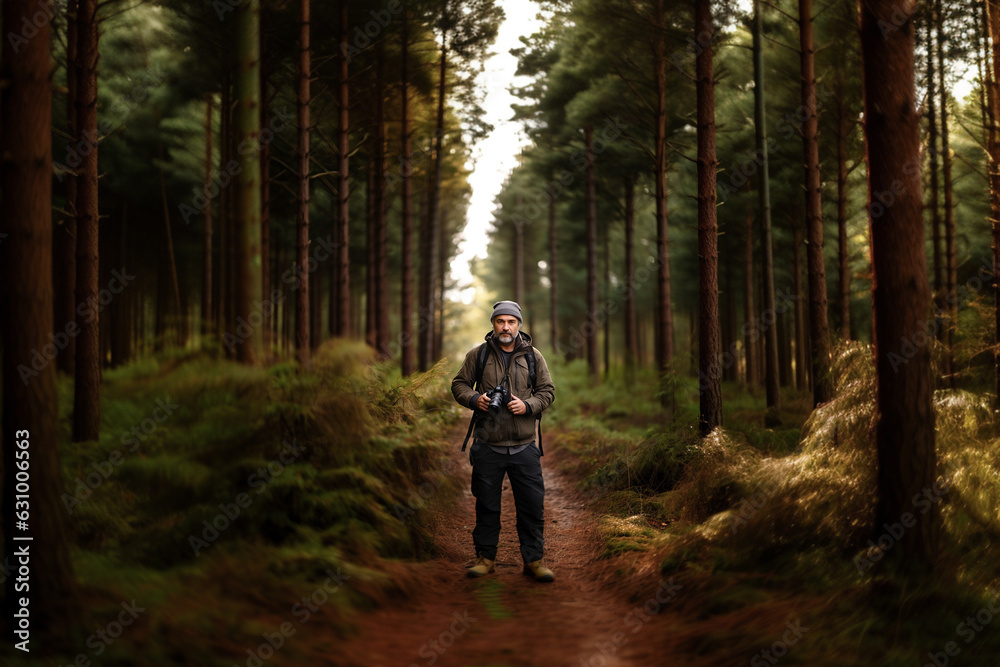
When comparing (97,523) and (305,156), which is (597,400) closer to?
(305,156)

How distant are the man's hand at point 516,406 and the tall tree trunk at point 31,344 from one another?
3.57m

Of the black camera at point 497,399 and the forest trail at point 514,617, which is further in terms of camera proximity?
the black camera at point 497,399

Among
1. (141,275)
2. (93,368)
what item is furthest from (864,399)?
(141,275)

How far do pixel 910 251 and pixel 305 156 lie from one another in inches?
420

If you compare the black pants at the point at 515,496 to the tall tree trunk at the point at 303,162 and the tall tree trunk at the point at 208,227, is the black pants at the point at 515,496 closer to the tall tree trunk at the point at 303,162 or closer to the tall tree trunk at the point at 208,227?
the tall tree trunk at the point at 303,162

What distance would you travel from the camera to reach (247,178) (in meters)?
8.82

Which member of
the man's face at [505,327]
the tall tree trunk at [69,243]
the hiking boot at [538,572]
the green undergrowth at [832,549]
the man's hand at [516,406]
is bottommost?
the hiking boot at [538,572]

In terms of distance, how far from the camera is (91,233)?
8516 mm

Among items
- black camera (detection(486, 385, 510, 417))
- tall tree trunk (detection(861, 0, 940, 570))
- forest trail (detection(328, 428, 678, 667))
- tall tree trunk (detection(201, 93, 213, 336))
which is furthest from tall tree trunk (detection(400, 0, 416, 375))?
tall tree trunk (detection(861, 0, 940, 570))

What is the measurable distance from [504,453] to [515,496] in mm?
440

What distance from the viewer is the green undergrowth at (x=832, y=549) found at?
3.91 metres

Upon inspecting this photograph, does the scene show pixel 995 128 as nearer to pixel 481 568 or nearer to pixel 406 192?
pixel 481 568

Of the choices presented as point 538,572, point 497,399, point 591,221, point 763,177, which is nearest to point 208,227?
point 591,221

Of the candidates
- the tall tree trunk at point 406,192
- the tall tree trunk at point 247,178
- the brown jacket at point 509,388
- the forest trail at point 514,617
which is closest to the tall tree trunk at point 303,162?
the tall tree trunk at point 247,178
